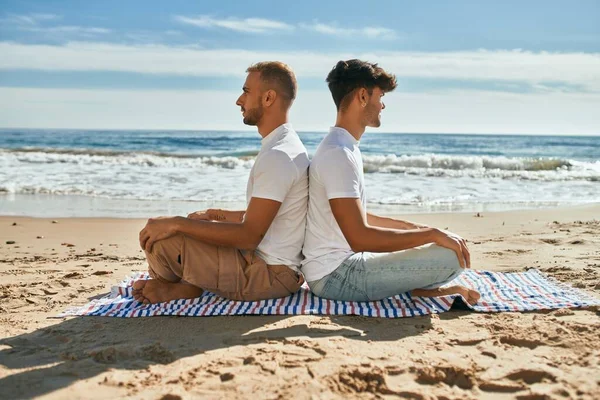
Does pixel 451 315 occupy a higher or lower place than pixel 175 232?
lower

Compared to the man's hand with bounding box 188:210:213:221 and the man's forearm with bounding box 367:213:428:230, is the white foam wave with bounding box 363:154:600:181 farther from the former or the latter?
the man's hand with bounding box 188:210:213:221

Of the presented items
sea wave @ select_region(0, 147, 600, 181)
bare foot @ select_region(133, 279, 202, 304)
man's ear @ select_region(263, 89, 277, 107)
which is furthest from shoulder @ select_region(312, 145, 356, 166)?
sea wave @ select_region(0, 147, 600, 181)

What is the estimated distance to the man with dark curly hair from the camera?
12.6 ft

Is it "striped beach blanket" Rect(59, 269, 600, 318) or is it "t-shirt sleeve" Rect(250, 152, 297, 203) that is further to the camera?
"striped beach blanket" Rect(59, 269, 600, 318)

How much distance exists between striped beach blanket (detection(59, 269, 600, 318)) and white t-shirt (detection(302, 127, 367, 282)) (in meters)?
0.24

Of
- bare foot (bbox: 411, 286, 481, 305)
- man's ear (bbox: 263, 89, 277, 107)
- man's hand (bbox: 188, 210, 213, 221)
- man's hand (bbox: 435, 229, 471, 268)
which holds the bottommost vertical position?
bare foot (bbox: 411, 286, 481, 305)

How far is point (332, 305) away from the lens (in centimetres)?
419

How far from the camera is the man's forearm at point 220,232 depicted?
393cm

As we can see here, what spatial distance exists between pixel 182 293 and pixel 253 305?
0.53m

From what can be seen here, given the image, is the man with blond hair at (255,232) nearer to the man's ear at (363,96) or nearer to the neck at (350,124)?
the neck at (350,124)

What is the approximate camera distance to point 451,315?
4086 millimetres

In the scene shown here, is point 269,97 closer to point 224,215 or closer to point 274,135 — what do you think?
point 274,135

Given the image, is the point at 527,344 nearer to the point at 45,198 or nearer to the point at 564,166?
Result: the point at 45,198

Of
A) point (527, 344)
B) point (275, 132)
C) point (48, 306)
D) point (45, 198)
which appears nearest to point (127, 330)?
point (48, 306)
